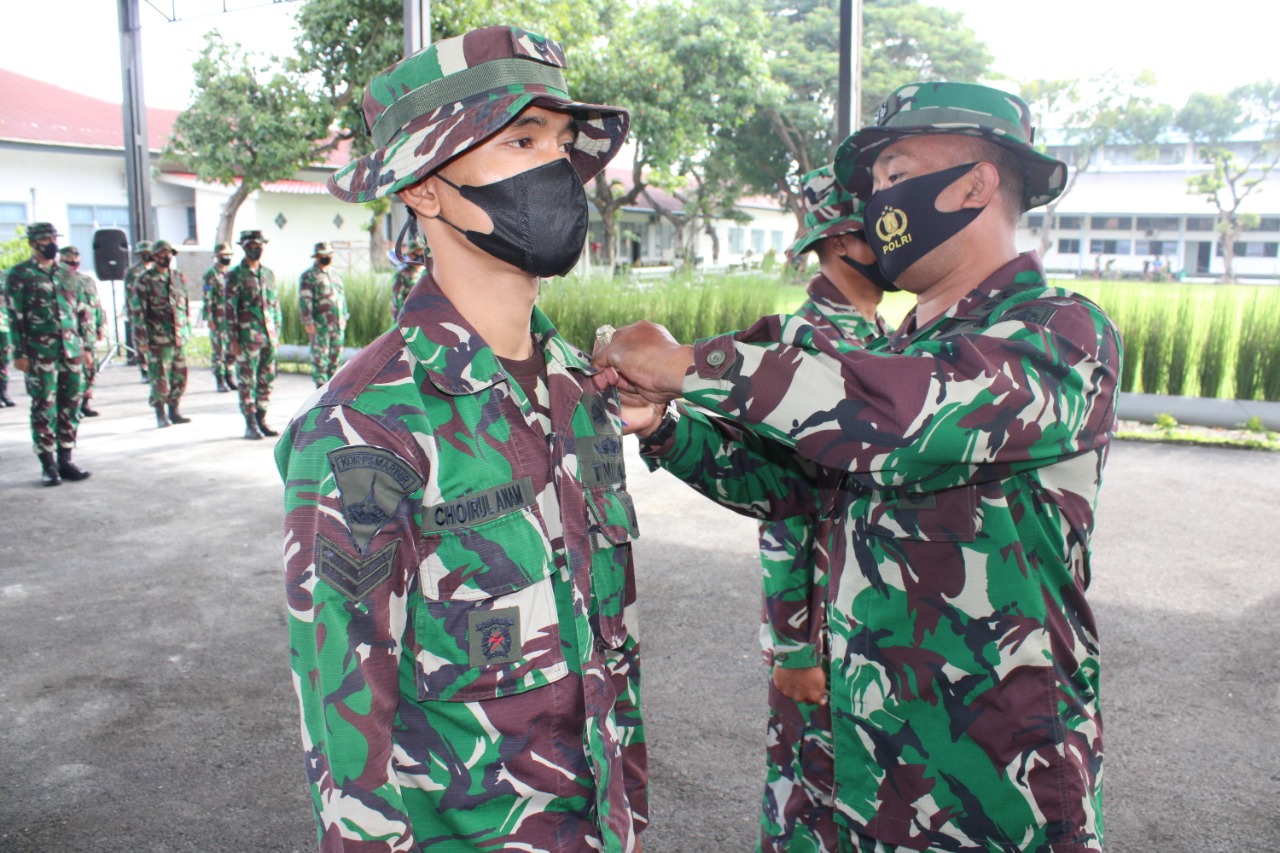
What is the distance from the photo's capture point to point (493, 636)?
5.21ft

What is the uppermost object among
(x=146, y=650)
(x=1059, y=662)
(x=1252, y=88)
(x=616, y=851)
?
(x=1252, y=88)

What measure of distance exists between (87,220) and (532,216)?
26.5 meters

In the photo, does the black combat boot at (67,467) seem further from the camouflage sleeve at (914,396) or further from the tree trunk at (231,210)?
the tree trunk at (231,210)

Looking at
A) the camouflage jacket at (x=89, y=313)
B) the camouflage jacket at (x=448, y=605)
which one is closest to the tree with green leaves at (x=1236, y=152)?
the camouflage jacket at (x=89, y=313)

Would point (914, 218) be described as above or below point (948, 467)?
above

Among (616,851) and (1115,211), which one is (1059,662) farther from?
(1115,211)

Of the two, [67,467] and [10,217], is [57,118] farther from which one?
[67,467]

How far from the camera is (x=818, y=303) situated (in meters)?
3.15

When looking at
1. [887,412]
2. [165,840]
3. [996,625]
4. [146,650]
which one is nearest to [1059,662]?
[996,625]

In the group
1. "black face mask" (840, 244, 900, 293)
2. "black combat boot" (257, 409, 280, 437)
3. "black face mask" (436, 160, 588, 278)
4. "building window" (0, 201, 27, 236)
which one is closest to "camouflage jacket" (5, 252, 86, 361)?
"black combat boot" (257, 409, 280, 437)

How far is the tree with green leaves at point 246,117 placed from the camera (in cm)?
2006

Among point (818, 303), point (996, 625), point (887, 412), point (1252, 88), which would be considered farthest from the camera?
point (1252, 88)

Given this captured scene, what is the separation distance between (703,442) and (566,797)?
2.87 feet

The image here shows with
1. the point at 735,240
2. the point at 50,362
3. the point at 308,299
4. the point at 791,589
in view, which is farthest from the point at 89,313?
the point at 735,240
